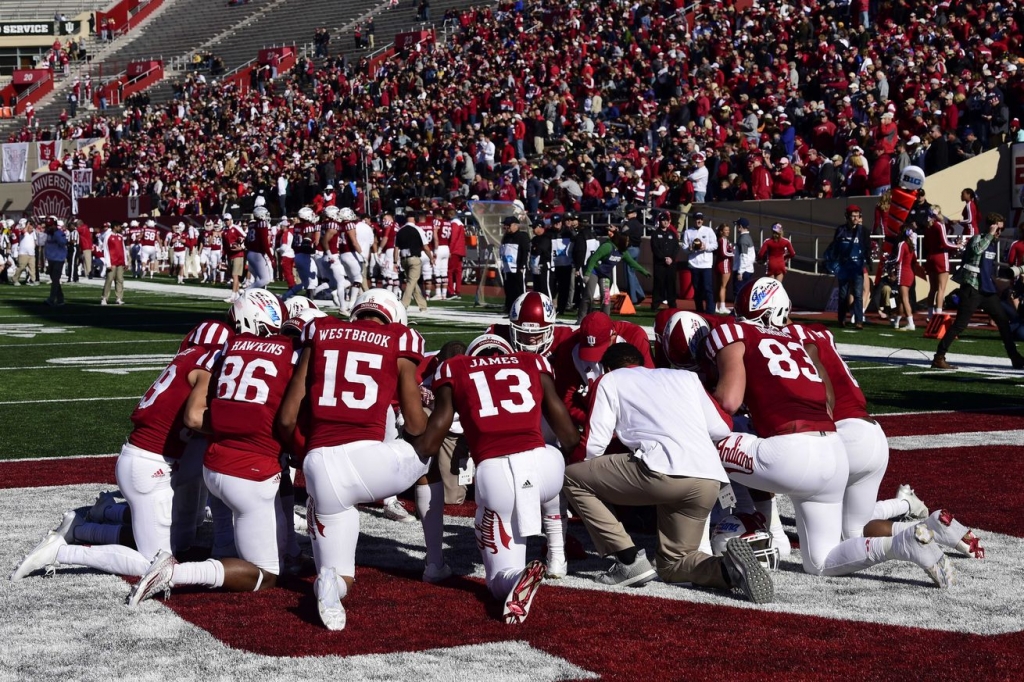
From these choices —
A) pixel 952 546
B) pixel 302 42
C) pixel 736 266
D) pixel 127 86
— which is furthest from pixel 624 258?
pixel 127 86

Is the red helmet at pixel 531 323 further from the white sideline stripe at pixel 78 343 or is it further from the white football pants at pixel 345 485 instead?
the white sideline stripe at pixel 78 343

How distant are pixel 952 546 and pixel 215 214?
3948 cm

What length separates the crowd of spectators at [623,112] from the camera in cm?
2456

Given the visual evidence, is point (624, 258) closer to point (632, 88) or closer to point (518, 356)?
point (632, 88)

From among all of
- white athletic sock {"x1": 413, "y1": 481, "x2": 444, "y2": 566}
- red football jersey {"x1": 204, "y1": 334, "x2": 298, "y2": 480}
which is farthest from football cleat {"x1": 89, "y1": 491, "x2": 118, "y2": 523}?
white athletic sock {"x1": 413, "y1": 481, "x2": 444, "y2": 566}

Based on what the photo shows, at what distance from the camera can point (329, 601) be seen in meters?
5.41

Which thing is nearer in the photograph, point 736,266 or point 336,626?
point 336,626

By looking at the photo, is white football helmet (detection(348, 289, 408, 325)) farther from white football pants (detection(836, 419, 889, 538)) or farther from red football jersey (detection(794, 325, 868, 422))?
white football pants (detection(836, 419, 889, 538))

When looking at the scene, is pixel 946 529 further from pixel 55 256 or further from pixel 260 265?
pixel 55 256

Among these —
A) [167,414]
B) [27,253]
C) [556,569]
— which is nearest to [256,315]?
[167,414]

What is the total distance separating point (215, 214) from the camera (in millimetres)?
43875

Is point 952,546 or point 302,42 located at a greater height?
point 302,42

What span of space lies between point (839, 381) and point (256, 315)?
2816 mm

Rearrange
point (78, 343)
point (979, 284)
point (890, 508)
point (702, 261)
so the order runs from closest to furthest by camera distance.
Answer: point (890, 508), point (979, 284), point (78, 343), point (702, 261)
